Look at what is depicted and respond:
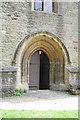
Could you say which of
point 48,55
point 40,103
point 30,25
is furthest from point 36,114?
point 48,55

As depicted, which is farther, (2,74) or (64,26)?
(64,26)

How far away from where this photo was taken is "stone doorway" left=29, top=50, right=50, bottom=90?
1473cm

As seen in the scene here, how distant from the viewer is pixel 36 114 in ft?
26.0

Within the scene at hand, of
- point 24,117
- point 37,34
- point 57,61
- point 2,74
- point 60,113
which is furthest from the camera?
point 57,61

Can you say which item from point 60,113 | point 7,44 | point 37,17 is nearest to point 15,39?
point 7,44

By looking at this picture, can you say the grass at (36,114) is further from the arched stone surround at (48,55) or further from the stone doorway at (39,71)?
the stone doorway at (39,71)

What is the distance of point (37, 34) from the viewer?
1330 cm

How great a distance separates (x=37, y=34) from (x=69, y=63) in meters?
2.25

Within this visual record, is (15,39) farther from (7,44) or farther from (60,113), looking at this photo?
(60,113)

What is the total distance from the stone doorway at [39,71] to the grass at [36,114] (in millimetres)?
6270

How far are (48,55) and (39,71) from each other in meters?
1.16

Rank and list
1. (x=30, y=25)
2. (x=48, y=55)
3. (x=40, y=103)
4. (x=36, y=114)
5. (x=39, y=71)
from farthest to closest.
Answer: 1. (x=39, y=71)
2. (x=48, y=55)
3. (x=30, y=25)
4. (x=40, y=103)
5. (x=36, y=114)

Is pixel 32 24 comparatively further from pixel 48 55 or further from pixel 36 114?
pixel 36 114

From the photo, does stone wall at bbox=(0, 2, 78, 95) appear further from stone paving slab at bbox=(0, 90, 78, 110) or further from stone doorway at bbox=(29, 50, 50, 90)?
stone doorway at bbox=(29, 50, 50, 90)
